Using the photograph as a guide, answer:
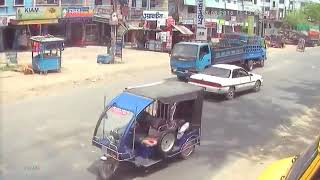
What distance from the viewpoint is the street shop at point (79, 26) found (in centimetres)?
3950

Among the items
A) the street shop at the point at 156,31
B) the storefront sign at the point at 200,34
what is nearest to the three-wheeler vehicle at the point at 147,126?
the storefront sign at the point at 200,34

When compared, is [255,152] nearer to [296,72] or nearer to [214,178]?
[214,178]

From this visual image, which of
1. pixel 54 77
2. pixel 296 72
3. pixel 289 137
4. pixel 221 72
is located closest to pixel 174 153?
pixel 289 137

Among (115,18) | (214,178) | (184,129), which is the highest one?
(115,18)

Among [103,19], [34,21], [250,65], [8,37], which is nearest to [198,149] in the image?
[250,65]

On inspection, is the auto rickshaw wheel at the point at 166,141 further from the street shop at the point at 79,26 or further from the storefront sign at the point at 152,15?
the storefront sign at the point at 152,15

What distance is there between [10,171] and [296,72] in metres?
24.9

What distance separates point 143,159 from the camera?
1119 cm

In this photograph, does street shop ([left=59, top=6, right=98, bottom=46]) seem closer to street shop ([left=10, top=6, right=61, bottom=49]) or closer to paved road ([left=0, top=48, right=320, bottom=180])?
street shop ([left=10, top=6, right=61, bottom=49])

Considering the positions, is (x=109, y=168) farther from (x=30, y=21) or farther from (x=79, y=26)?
(x=79, y=26)

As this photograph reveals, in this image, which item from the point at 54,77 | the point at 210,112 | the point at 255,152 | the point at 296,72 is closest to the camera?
the point at 255,152

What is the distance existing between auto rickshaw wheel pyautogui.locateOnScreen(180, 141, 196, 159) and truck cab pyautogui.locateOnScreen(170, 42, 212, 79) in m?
11.2

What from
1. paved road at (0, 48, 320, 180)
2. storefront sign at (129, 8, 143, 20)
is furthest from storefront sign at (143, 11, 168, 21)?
paved road at (0, 48, 320, 180)

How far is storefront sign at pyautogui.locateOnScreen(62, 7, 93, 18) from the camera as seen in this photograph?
38819mm
